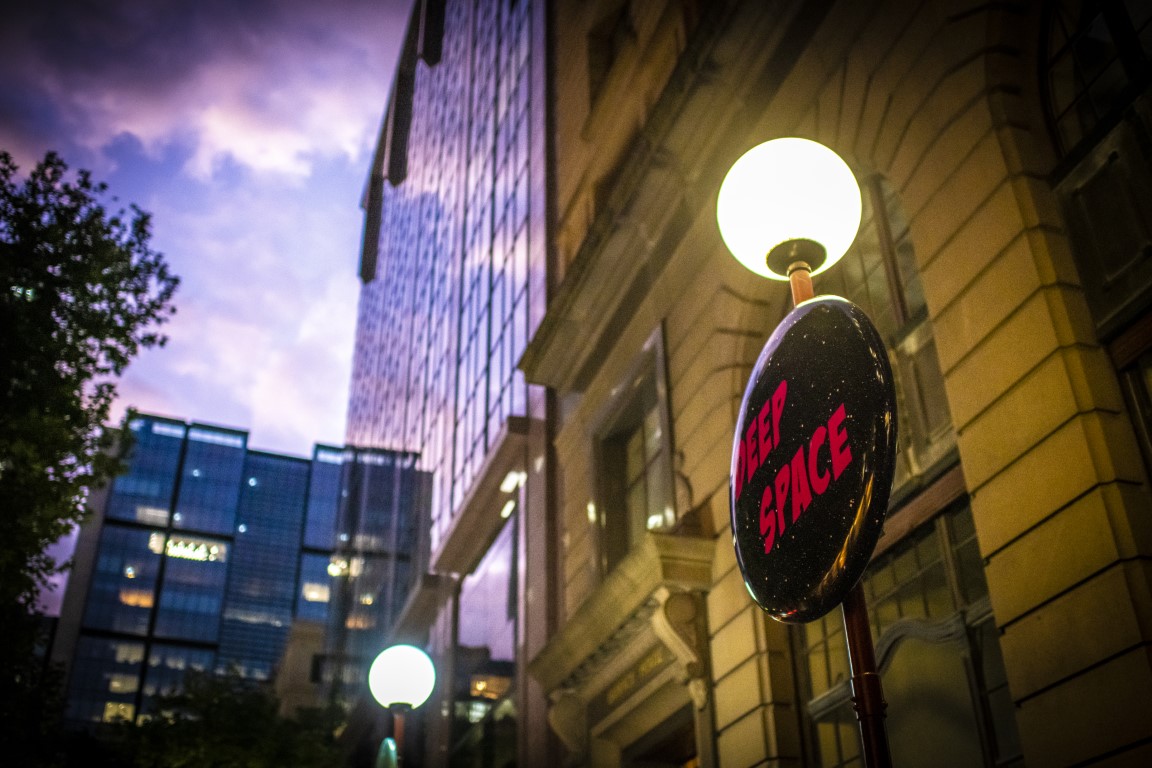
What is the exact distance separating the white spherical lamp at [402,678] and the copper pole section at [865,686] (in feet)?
24.7

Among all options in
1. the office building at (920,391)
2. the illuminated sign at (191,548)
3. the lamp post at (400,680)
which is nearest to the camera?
the office building at (920,391)

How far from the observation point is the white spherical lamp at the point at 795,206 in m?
4.50

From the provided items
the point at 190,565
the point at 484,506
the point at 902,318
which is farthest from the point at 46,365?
the point at 190,565

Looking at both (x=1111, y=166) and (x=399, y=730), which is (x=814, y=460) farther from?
(x=399, y=730)

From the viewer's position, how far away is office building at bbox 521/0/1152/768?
20.5ft

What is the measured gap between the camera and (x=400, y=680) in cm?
1051

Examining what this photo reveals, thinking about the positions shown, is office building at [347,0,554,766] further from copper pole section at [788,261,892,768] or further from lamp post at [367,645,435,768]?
copper pole section at [788,261,892,768]

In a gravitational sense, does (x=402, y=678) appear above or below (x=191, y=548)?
below

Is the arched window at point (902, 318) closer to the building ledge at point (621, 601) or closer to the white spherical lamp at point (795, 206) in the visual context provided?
the building ledge at point (621, 601)

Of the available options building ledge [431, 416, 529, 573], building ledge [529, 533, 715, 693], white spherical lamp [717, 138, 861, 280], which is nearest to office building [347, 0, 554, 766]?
building ledge [431, 416, 529, 573]

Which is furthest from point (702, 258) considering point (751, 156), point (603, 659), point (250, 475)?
point (250, 475)

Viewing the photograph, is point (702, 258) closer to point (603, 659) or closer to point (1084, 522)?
point (603, 659)

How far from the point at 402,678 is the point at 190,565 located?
4226 inches

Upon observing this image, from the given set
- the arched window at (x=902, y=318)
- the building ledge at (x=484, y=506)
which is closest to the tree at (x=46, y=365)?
the building ledge at (x=484, y=506)
